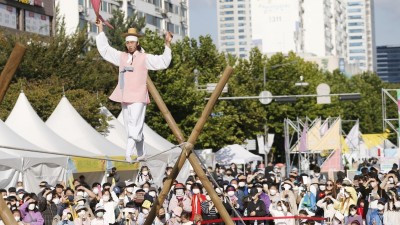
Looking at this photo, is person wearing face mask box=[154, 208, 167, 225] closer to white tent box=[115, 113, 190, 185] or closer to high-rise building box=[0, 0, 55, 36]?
white tent box=[115, 113, 190, 185]

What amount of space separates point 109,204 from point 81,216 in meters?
1.19

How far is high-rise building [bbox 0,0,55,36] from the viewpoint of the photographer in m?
67.7

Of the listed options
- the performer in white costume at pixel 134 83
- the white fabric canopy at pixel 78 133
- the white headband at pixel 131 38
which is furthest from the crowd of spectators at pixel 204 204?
the white headband at pixel 131 38

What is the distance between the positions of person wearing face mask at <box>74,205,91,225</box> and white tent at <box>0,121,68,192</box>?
22.2 feet

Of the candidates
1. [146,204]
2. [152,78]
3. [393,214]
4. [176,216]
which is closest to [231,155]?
[152,78]

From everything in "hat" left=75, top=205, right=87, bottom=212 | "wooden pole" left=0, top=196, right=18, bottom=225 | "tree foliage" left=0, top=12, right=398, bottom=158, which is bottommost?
"hat" left=75, top=205, right=87, bottom=212

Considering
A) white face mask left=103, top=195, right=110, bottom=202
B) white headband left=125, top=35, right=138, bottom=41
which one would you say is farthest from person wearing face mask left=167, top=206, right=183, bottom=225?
white headband left=125, top=35, right=138, bottom=41

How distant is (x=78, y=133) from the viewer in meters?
35.6

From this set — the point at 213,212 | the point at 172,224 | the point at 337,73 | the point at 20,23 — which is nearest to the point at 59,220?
the point at 172,224

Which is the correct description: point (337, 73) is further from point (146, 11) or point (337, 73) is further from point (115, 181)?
point (115, 181)

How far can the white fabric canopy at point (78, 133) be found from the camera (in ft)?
114

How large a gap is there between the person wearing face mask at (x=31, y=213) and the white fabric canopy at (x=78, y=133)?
12166 millimetres

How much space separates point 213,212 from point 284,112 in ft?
192

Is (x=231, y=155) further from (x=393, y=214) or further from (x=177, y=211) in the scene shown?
(x=177, y=211)
